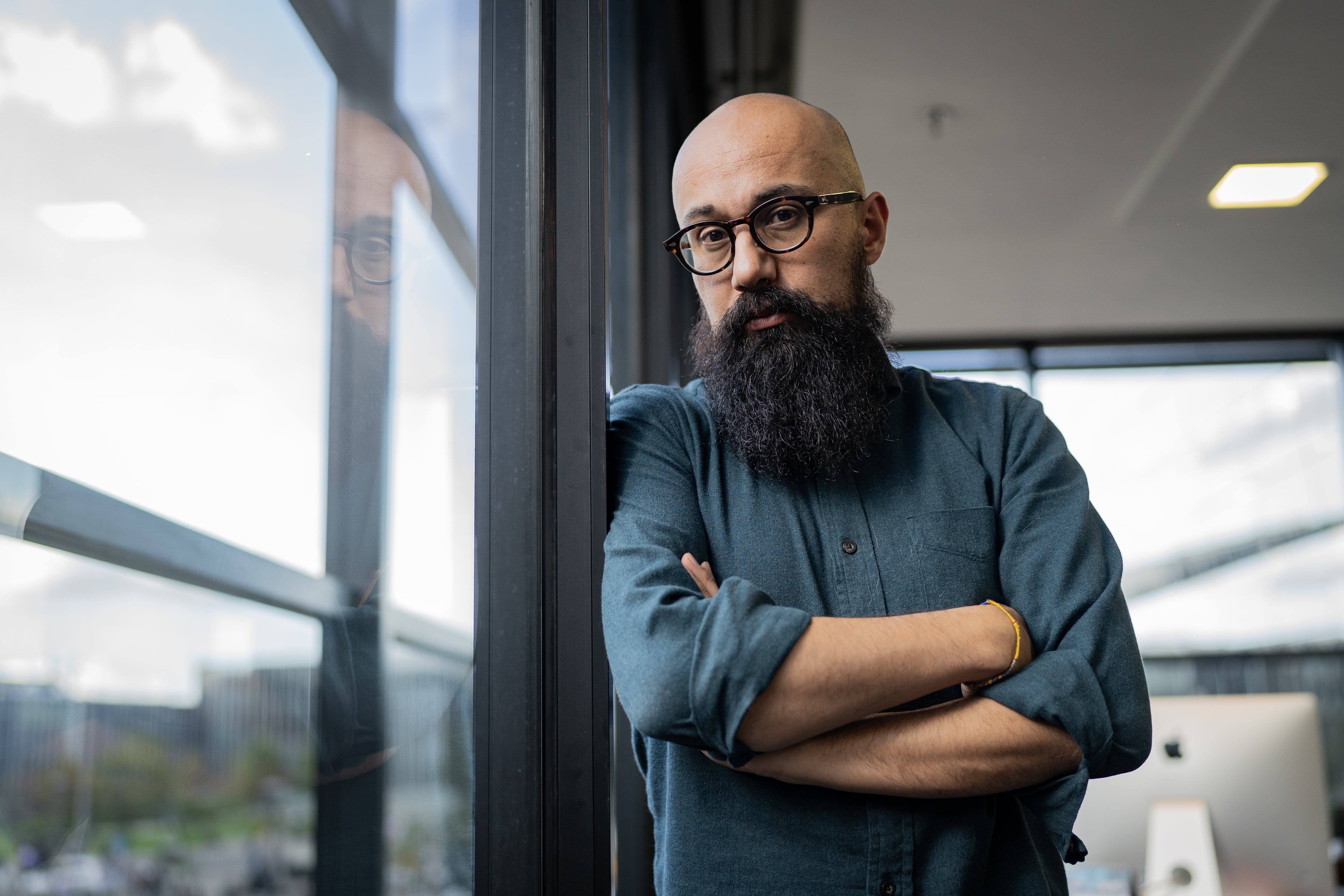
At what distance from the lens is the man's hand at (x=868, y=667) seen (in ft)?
3.07

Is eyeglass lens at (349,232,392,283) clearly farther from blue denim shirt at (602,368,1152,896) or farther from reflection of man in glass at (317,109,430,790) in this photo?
blue denim shirt at (602,368,1152,896)

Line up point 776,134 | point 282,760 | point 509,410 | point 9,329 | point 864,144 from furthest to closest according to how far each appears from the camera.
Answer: point 864,144 → point 776,134 → point 509,410 → point 282,760 → point 9,329

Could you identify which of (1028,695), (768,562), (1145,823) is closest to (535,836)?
(768,562)

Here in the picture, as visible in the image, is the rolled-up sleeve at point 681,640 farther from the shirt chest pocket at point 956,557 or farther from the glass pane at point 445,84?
the glass pane at point 445,84

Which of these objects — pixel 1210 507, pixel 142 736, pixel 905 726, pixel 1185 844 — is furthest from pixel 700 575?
pixel 1210 507

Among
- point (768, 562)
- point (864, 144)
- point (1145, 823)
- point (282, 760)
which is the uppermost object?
point (864, 144)

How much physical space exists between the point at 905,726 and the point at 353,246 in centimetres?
68

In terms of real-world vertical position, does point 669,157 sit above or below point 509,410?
above

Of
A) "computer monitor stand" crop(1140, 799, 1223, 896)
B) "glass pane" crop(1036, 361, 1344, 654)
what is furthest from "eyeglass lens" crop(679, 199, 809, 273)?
"glass pane" crop(1036, 361, 1344, 654)

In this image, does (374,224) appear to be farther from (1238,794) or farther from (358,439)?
(1238,794)

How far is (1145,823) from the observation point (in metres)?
1.98

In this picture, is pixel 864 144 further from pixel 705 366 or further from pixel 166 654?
pixel 166 654

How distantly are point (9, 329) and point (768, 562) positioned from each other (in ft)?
2.76

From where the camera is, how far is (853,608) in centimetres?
112
